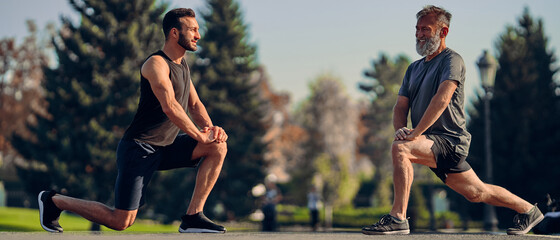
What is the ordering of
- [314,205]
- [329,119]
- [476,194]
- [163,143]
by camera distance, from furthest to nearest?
[329,119], [314,205], [476,194], [163,143]

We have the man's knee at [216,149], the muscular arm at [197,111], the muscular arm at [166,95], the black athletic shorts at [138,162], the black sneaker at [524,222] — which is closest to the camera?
the muscular arm at [166,95]

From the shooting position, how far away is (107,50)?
2967cm

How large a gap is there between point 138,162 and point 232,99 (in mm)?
30348

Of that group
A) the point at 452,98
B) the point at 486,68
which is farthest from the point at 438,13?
the point at 486,68

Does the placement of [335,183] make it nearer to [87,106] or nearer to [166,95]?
[87,106]

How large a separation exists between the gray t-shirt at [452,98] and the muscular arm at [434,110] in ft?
0.48

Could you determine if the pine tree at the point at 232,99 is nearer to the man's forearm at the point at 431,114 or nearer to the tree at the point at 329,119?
the tree at the point at 329,119

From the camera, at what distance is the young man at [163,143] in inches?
233

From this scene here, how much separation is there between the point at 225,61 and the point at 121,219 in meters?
29.8

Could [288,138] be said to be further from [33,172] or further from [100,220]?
[100,220]

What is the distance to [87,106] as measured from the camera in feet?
93.7

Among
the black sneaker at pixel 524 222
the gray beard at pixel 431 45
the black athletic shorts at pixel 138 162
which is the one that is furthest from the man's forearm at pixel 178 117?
the black sneaker at pixel 524 222

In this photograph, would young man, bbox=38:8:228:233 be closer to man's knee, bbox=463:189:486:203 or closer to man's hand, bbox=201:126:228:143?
man's hand, bbox=201:126:228:143

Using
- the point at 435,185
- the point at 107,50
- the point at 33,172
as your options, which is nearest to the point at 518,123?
the point at 435,185
